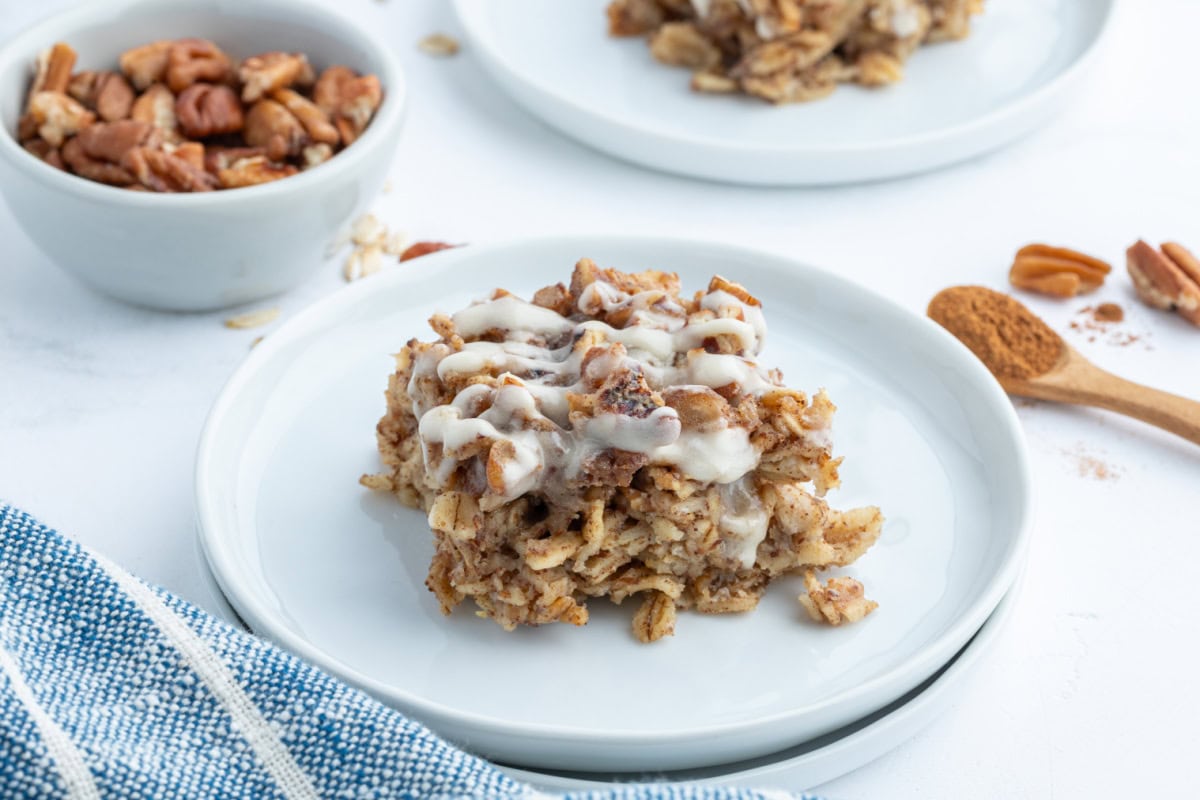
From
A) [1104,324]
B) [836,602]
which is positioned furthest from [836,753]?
[1104,324]

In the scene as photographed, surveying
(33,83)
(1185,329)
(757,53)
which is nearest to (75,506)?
(33,83)

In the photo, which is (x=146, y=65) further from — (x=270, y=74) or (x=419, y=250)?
(x=419, y=250)

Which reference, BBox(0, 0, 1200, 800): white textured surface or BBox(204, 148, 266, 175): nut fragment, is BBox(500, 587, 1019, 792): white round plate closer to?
BBox(0, 0, 1200, 800): white textured surface

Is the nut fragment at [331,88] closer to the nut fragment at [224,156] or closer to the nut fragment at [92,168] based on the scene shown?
the nut fragment at [224,156]

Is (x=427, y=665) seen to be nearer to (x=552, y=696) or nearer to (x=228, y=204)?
(x=552, y=696)

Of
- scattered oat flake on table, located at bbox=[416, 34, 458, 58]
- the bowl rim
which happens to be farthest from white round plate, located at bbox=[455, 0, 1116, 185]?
the bowl rim

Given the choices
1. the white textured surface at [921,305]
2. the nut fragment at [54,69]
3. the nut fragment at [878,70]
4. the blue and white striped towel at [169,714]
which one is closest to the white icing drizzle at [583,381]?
the blue and white striped towel at [169,714]
